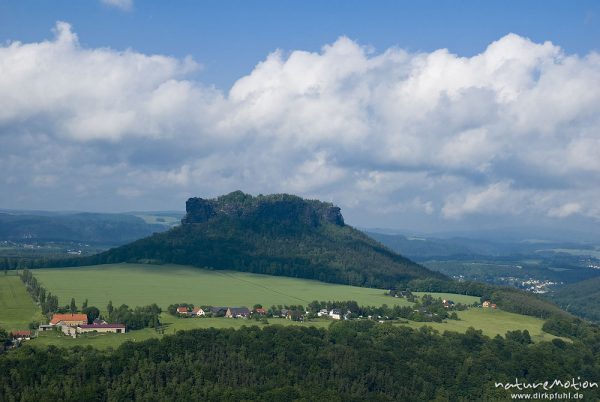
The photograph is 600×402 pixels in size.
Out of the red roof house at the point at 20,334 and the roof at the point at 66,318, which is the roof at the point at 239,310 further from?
the red roof house at the point at 20,334

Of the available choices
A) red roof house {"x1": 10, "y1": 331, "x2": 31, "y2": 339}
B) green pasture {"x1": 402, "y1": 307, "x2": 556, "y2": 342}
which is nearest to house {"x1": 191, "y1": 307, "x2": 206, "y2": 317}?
red roof house {"x1": 10, "y1": 331, "x2": 31, "y2": 339}

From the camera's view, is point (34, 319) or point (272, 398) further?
point (34, 319)

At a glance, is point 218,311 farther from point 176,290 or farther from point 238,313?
point 176,290

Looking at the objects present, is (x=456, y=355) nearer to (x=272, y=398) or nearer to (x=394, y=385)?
(x=394, y=385)

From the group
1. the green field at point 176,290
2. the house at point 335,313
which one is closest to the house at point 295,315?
the house at point 335,313

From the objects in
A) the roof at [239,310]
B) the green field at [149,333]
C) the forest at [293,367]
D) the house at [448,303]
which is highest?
the house at [448,303]

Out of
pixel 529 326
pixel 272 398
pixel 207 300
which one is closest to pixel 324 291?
pixel 207 300

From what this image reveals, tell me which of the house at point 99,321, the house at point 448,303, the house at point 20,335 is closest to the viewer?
the house at point 20,335

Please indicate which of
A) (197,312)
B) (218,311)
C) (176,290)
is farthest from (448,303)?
(197,312)

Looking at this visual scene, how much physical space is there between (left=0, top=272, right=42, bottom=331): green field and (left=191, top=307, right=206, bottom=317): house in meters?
29.8

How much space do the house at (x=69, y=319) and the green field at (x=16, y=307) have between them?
4.44 metres

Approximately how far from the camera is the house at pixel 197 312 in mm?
137900

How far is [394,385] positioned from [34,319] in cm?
6729

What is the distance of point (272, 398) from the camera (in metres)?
84.1
